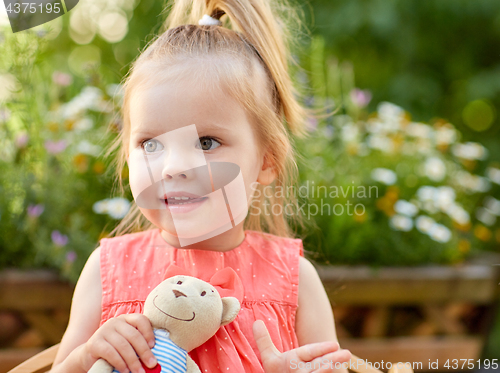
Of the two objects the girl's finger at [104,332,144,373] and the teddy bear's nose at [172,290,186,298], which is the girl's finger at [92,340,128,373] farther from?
the teddy bear's nose at [172,290,186,298]

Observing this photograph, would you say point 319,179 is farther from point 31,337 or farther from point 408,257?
point 31,337

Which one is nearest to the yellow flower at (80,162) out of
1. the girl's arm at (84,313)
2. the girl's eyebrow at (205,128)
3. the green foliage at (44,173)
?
the green foliage at (44,173)

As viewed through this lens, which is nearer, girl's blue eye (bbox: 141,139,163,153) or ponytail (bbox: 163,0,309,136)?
girl's blue eye (bbox: 141,139,163,153)

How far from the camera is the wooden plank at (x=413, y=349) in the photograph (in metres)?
1.71

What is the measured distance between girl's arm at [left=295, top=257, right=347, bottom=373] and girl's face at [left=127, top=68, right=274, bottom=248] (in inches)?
10.8

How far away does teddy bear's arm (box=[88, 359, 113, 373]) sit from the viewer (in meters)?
0.72

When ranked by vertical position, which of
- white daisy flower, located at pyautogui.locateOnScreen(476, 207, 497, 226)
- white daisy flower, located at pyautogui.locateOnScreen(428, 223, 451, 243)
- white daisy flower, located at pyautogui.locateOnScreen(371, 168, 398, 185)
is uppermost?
white daisy flower, located at pyautogui.locateOnScreen(371, 168, 398, 185)

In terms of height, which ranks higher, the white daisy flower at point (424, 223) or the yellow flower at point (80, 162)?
the yellow flower at point (80, 162)

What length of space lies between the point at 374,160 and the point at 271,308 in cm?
123

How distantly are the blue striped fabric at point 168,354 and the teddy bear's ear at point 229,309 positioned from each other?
88mm

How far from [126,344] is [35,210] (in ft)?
3.21

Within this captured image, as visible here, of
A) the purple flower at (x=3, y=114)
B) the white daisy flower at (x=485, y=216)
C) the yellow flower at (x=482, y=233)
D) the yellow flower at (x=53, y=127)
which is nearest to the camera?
the purple flower at (x=3, y=114)

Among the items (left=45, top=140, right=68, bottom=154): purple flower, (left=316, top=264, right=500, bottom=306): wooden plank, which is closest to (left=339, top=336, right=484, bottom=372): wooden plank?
(left=316, top=264, right=500, bottom=306): wooden plank

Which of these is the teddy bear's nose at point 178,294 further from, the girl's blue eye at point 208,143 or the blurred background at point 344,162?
the blurred background at point 344,162
